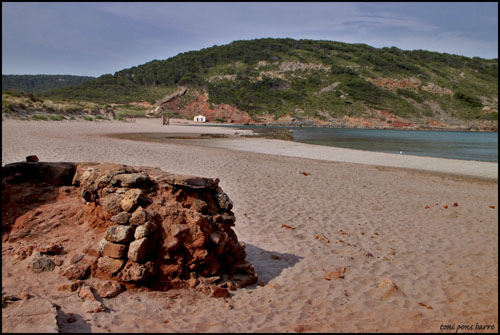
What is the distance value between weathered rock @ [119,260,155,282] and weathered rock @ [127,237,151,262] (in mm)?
63

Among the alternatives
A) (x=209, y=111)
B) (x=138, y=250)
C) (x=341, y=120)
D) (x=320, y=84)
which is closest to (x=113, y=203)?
(x=138, y=250)

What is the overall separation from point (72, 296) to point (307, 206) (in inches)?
219

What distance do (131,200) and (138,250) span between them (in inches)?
22.2

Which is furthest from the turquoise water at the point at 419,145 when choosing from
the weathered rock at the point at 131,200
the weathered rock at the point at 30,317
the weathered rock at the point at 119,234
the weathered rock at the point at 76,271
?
the weathered rock at the point at 30,317

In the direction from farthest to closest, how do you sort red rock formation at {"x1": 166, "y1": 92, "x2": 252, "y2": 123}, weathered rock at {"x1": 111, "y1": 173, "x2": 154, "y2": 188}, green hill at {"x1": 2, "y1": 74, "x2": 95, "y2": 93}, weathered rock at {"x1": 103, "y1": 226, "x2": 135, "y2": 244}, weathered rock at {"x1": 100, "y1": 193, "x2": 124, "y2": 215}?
green hill at {"x1": 2, "y1": 74, "x2": 95, "y2": 93} → red rock formation at {"x1": 166, "y1": 92, "x2": 252, "y2": 123} → weathered rock at {"x1": 111, "y1": 173, "x2": 154, "y2": 188} → weathered rock at {"x1": 100, "y1": 193, "x2": 124, "y2": 215} → weathered rock at {"x1": 103, "y1": 226, "x2": 135, "y2": 244}

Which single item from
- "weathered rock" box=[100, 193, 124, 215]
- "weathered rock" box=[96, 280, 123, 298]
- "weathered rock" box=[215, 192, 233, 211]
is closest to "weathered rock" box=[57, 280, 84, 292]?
"weathered rock" box=[96, 280, 123, 298]

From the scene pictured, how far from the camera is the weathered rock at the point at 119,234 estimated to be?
353 centimetres

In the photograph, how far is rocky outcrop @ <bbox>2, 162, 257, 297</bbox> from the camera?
11.6 ft

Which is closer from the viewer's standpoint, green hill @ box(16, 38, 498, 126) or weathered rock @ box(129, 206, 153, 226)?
weathered rock @ box(129, 206, 153, 226)

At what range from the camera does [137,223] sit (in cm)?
362

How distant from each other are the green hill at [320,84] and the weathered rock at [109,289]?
230 ft

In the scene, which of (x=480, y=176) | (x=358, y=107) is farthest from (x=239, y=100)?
(x=480, y=176)

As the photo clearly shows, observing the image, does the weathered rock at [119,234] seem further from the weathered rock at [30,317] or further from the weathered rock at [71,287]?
the weathered rock at [30,317]

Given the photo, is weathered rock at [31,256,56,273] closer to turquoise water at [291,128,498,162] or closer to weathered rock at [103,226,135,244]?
weathered rock at [103,226,135,244]
